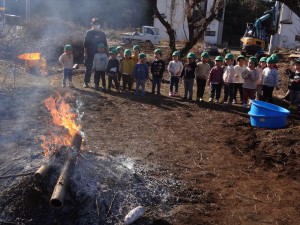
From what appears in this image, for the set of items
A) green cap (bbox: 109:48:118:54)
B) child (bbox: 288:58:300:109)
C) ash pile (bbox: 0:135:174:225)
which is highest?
green cap (bbox: 109:48:118:54)

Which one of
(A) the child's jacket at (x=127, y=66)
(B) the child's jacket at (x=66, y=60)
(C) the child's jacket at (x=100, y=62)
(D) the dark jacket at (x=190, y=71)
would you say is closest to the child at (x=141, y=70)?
(A) the child's jacket at (x=127, y=66)

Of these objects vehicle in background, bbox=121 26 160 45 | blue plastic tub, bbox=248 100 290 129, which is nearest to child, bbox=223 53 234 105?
blue plastic tub, bbox=248 100 290 129

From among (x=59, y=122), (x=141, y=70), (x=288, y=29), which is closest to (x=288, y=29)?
(x=288, y=29)

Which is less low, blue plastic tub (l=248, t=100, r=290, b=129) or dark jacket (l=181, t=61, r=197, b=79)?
dark jacket (l=181, t=61, r=197, b=79)

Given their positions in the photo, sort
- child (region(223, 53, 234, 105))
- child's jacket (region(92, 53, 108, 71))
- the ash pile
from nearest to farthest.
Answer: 1. the ash pile
2. child (region(223, 53, 234, 105))
3. child's jacket (region(92, 53, 108, 71))

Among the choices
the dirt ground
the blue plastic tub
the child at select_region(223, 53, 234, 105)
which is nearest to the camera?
the dirt ground

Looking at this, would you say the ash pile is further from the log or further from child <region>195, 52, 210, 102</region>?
child <region>195, 52, 210, 102</region>

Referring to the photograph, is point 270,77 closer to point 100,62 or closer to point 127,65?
point 127,65

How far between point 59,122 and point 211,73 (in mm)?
5256

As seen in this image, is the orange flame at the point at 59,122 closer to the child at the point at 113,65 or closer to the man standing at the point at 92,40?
the child at the point at 113,65

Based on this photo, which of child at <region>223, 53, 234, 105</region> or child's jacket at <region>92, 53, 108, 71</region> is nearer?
child at <region>223, 53, 234, 105</region>

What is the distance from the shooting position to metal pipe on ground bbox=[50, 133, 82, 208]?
3852mm

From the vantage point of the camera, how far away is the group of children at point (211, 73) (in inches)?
388

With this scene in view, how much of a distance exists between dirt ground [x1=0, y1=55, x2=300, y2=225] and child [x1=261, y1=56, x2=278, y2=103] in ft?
3.28
